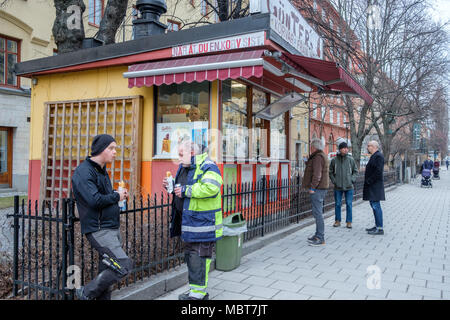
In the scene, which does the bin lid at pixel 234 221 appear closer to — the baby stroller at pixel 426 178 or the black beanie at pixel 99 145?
the black beanie at pixel 99 145

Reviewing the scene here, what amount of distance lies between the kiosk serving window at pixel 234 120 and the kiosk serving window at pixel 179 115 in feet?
1.44

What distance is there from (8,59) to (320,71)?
48.5 ft

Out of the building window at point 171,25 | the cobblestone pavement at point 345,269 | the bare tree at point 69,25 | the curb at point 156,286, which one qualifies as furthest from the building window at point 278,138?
the building window at point 171,25

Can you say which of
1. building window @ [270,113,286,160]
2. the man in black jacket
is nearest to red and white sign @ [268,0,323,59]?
building window @ [270,113,286,160]

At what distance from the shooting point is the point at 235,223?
16.1 feet

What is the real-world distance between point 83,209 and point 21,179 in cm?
1491

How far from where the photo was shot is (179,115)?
24.3 feet

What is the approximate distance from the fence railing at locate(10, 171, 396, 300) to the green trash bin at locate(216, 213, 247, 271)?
1.81ft

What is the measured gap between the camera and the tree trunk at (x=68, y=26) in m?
9.11

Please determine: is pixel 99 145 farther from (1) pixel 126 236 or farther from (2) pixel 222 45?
(2) pixel 222 45

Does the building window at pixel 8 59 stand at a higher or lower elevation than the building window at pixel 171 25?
lower

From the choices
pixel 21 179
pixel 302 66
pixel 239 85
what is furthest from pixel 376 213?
pixel 21 179

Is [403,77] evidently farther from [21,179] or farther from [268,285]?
[21,179]

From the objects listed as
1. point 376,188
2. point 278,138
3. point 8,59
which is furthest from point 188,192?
point 8,59
